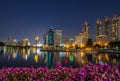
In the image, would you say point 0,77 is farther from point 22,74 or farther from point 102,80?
point 102,80

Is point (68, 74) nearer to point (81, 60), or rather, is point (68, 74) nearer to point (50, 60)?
point (81, 60)

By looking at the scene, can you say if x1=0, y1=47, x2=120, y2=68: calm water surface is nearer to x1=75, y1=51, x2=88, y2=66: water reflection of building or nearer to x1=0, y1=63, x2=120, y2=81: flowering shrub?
A: x1=75, y1=51, x2=88, y2=66: water reflection of building

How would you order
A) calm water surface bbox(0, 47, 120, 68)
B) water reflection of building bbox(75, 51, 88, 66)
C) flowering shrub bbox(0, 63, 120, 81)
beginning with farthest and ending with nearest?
1. water reflection of building bbox(75, 51, 88, 66)
2. calm water surface bbox(0, 47, 120, 68)
3. flowering shrub bbox(0, 63, 120, 81)

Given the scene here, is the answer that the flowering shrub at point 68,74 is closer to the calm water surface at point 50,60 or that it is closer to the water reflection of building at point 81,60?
the calm water surface at point 50,60

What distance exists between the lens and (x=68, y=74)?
8398mm

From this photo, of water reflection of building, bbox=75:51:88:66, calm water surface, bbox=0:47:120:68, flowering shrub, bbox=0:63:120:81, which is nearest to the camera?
flowering shrub, bbox=0:63:120:81

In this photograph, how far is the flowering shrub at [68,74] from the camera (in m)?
7.27

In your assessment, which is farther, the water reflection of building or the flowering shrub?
the water reflection of building

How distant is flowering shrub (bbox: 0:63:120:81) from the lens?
7.27 meters

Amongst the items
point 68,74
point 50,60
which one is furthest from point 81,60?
point 68,74

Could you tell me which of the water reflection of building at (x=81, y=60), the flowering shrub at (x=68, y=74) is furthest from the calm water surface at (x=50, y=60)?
the flowering shrub at (x=68, y=74)

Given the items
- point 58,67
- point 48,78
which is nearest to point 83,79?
point 48,78

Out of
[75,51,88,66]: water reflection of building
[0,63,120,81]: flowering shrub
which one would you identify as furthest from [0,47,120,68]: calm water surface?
[0,63,120,81]: flowering shrub

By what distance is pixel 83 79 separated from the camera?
7.19 meters
